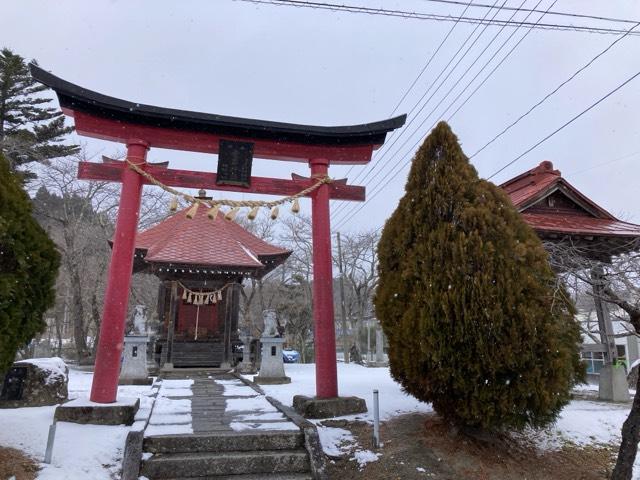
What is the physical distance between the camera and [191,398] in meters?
8.46

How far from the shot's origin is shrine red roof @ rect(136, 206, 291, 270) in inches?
550

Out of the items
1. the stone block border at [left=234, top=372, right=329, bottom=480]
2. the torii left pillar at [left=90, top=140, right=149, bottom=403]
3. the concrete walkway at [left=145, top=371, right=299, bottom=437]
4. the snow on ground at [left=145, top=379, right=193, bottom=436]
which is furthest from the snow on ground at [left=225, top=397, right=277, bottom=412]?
the torii left pillar at [left=90, top=140, right=149, bottom=403]

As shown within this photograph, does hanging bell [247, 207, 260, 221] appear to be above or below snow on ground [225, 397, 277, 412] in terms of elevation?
above

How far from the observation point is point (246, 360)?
570 inches

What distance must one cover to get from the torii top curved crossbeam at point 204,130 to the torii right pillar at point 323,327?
41 centimetres

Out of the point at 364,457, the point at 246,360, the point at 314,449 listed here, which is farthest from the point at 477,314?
the point at 246,360

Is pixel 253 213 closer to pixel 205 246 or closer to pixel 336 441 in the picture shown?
pixel 336 441

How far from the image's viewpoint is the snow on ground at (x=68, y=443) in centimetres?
454

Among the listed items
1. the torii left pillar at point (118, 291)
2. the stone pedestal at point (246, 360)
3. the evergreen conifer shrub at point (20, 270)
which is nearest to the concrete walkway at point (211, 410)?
the torii left pillar at point (118, 291)

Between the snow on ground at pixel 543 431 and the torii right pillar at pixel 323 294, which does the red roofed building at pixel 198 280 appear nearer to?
the snow on ground at pixel 543 431

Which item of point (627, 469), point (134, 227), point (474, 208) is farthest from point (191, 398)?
point (627, 469)

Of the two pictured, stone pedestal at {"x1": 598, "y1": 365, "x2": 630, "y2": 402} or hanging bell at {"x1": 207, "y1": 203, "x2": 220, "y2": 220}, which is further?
stone pedestal at {"x1": 598, "y1": 365, "x2": 630, "y2": 402}

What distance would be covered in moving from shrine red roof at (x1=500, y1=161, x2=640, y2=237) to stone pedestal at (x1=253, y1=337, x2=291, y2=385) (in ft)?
23.2

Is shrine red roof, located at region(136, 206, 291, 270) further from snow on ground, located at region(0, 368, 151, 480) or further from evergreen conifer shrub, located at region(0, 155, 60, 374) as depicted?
evergreen conifer shrub, located at region(0, 155, 60, 374)
